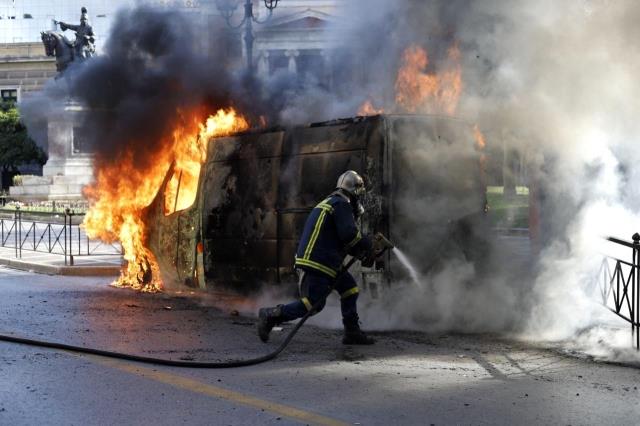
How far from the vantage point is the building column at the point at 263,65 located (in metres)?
14.1

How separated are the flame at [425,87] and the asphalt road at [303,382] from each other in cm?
350

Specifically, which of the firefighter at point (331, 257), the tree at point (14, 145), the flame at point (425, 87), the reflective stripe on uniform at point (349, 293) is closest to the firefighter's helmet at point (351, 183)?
the firefighter at point (331, 257)

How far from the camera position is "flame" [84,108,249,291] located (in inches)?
418

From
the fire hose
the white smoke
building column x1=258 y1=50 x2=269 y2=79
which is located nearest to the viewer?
the fire hose

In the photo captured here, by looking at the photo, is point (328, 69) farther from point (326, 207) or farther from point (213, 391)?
point (213, 391)

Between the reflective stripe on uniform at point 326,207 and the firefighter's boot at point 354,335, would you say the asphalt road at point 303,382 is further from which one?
the reflective stripe on uniform at point 326,207

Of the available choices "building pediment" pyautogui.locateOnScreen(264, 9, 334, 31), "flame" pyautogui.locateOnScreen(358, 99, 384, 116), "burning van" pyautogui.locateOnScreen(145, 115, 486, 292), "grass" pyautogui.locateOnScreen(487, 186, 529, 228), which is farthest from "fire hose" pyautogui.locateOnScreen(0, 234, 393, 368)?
"building pediment" pyautogui.locateOnScreen(264, 9, 334, 31)

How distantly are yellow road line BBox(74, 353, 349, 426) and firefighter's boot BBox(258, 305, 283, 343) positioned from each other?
1.27 metres

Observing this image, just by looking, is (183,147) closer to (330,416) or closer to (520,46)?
(520,46)

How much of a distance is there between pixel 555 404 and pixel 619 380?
0.92 metres

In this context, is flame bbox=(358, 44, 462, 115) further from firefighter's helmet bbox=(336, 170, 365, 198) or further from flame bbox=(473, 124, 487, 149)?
firefighter's helmet bbox=(336, 170, 365, 198)

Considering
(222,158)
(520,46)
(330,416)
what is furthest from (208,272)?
(330,416)

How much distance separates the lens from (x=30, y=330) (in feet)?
25.8

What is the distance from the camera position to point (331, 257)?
23.1 feet
